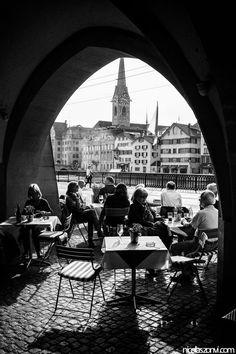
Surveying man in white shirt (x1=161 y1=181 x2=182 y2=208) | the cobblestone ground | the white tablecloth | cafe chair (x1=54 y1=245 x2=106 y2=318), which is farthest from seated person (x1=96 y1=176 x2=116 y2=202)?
the white tablecloth

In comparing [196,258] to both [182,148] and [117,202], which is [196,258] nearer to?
[117,202]

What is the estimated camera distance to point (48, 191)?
1038cm

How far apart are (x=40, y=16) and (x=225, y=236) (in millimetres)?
4734

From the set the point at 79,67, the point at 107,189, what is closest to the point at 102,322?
the point at 79,67

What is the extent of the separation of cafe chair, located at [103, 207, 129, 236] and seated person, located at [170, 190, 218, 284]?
2.25 metres

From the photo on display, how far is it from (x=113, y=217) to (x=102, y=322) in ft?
12.8

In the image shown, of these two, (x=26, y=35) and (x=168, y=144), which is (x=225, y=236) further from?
(x=168, y=144)

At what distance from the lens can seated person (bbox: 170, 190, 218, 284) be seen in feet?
19.4

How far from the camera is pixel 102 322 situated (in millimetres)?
4574

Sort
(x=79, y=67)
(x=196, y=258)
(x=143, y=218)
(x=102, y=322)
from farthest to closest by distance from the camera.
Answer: (x=79, y=67)
(x=143, y=218)
(x=196, y=258)
(x=102, y=322)

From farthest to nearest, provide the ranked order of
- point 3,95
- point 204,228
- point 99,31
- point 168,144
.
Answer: point 168,144
point 3,95
point 99,31
point 204,228

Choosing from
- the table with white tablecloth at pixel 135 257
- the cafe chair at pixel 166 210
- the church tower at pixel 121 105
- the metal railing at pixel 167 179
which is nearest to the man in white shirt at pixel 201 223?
the table with white tablecloth at pixel 135 257

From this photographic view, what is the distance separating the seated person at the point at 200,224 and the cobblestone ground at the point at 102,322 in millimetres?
580

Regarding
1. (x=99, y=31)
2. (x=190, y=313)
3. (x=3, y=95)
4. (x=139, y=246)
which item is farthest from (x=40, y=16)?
(x=190, y=313)
